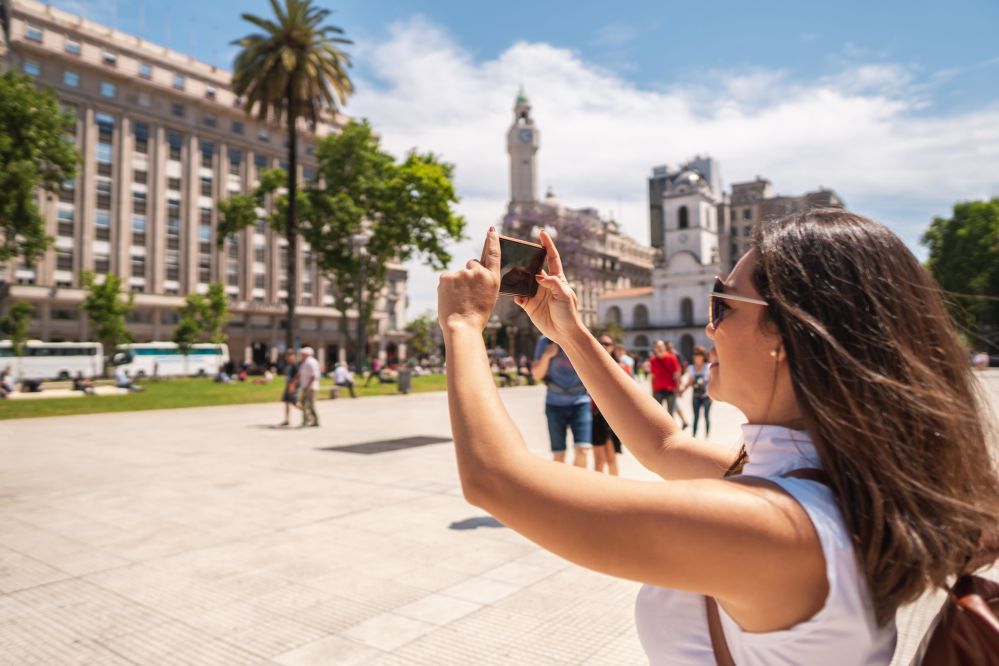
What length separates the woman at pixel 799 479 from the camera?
0.96m

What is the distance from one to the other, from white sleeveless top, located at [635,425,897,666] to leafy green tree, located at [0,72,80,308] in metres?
28.9

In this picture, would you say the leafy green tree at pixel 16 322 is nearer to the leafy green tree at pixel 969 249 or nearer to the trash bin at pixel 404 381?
the trash bin at pixel 404 381

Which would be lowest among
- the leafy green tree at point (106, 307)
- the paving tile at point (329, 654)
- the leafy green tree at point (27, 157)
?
the paving tile at point (329, 654)

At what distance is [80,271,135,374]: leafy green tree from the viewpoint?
47.1m

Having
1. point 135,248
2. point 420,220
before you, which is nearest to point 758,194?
point 420,220

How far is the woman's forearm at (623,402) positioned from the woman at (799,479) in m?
0.47

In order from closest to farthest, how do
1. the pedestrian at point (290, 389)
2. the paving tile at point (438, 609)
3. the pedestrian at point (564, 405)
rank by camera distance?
1. the paving tile at point (438, 609)
2. the pedestrian at point (564, 405)
3. the pedestrian at point (290, 389)

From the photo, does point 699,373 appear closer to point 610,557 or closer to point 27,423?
point 610,557

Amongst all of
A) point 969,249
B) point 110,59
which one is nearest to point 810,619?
point 110,59

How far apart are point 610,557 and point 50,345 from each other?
4949 cm

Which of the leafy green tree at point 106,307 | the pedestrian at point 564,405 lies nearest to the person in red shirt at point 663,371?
the pedestrian at point 564,405

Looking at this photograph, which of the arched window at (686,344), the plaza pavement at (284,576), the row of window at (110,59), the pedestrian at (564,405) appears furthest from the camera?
the arched window at (686,344)

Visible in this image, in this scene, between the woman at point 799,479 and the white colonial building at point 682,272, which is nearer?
the woman at point 799,479

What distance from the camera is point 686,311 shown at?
77.6 metres
